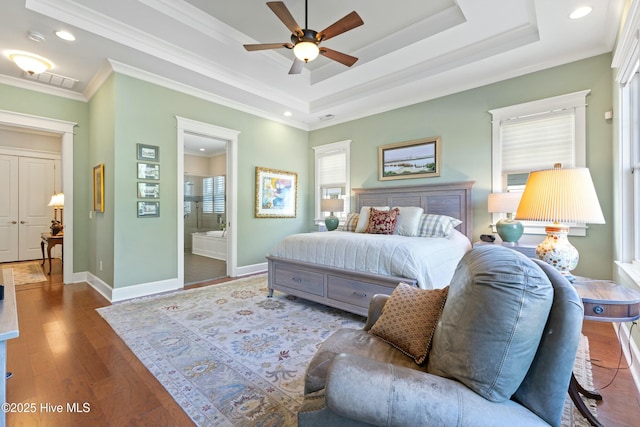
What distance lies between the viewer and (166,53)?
347cm

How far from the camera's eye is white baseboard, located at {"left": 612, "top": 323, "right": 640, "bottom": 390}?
1.93m

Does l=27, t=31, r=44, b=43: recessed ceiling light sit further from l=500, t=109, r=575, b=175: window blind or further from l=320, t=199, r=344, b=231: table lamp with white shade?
l=500, t=109, r=575, b=175: window blind

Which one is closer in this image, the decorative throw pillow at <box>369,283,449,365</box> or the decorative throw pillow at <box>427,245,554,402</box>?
the decorative throw pillow at <box>427,245,554,402</box>

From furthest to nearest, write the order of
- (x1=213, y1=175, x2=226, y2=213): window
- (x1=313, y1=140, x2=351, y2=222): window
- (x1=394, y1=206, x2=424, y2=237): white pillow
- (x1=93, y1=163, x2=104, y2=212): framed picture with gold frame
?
(x1=213, y1=175, x2=226, y2=213): window, (x1=313, y1=140, x2=351, y2=222): window, (x1=93, y1=163, x2=104, y2=212): framed picture with gold frame, (x1=394, y1=206, x2=424, y2=237): white pillow

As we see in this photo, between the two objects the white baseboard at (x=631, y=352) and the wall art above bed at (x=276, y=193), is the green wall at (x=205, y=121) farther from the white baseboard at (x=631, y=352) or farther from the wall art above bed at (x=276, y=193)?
the white baseboard at (x=631, y=352)

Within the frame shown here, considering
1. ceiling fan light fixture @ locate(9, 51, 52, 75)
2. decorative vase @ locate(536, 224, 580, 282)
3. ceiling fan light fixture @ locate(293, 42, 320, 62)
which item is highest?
ceiling fan light fixture @ locate(9, 51, 52, 75)

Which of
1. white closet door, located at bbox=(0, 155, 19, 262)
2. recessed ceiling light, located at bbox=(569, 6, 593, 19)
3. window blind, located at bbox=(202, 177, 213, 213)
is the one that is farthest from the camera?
window blind, located at bbox=(202, 177, 213, 213)

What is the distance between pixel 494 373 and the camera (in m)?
0.88

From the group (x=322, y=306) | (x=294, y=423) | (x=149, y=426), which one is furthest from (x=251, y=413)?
(x=322, y=306)

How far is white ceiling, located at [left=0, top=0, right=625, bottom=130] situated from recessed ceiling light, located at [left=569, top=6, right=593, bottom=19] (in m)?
0.05

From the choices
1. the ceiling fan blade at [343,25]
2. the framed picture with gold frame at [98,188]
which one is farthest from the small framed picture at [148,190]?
the ceiling fan blade at [343,25]

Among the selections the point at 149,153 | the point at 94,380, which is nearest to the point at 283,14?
the point at 149,153

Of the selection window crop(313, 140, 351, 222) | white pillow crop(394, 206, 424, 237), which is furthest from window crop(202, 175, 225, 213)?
white pillow crop(394, 206, 424, 237)

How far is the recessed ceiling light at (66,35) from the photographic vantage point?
2.96 m
